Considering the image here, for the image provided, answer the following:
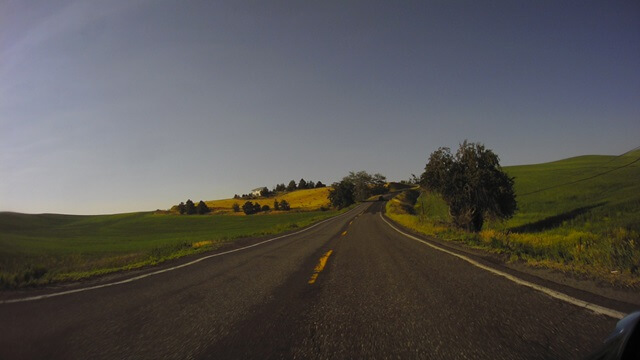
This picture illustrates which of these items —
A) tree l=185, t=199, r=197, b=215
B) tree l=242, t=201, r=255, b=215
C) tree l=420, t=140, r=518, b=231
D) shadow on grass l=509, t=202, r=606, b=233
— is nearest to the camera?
tree l=420, t=140, r=518, b=231

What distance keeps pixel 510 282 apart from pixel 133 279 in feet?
24.5

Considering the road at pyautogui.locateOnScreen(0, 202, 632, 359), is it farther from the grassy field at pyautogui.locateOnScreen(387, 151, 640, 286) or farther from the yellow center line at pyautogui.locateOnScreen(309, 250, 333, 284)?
the grassy field at pyautogui.locateOnScreen(387, 151, 640, 286)

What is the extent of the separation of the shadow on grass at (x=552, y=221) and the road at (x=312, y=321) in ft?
68.9

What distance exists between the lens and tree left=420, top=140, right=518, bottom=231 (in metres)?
Result: 19.5

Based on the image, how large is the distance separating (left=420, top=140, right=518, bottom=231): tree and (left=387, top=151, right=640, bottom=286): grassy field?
1.43 m

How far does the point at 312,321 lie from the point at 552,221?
27638 mm

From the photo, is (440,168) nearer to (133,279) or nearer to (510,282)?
(510,282)

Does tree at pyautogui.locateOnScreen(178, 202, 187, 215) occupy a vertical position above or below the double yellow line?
above

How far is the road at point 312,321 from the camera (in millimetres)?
2867

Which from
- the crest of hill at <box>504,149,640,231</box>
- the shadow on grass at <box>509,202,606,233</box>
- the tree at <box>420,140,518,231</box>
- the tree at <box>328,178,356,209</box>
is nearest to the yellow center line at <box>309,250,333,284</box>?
the tree at <box>420,140,518,231</box>

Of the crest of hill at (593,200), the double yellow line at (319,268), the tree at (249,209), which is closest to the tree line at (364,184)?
the tree at (249,209)

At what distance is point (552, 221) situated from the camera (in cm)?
2425

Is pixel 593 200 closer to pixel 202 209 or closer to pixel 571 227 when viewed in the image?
pixel 571 227

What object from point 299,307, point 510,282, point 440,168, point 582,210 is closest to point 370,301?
point 299,307
